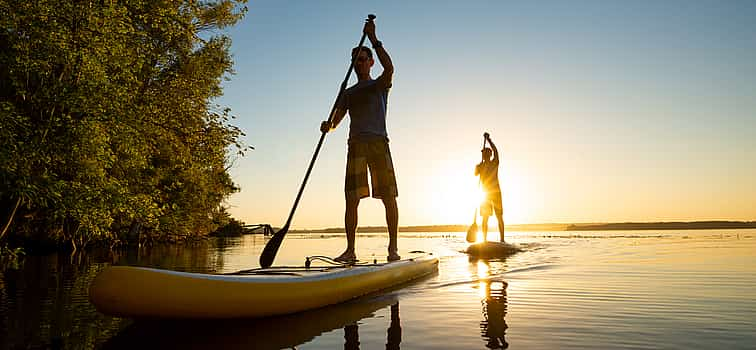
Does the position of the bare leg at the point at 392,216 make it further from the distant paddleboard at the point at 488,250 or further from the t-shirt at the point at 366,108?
the distant paddleboard at the point at 488,250

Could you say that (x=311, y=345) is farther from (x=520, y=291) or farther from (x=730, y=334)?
(x=520, y=291)

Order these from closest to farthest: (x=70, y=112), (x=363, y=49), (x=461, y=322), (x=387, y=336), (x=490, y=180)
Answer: (x=387, y=336) < (x=461, y=322) < (x=363, y=49) < (x=70, y=112) < (x=490, y=180)

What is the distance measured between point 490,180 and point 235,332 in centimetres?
1169

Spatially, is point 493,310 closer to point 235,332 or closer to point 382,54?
point 235,332

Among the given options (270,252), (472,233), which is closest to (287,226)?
(270,252)

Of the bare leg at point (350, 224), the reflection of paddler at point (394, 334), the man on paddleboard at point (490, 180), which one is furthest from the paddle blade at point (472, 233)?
the reflection of paddler at point (394, 334)

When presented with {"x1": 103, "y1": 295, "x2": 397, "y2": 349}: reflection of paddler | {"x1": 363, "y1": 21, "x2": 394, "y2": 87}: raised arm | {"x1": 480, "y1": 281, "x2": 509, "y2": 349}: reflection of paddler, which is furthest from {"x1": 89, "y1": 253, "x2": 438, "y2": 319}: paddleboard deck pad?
{"x1": 363, "y1": 21, "x2": 394, "y2": 87}: raised arm

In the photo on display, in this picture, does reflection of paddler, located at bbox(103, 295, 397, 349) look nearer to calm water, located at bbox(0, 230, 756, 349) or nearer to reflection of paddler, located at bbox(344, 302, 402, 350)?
calm water, located at bbox(0, 230, 756, 349)

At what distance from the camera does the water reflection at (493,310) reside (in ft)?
10.7

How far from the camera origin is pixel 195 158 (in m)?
19.0

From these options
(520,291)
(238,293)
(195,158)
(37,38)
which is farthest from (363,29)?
(195,158)

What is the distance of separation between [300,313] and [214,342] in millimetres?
1112

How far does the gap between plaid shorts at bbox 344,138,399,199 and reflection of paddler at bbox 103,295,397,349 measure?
2.88 metres

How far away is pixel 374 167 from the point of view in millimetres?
7074
